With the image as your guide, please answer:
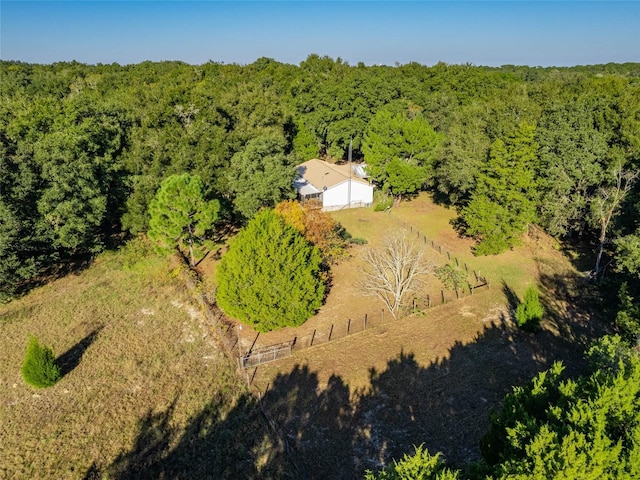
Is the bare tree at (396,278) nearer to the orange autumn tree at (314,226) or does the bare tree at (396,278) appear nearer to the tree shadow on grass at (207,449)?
the orange autumn tree at (314,226)

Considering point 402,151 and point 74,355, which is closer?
point 74,355

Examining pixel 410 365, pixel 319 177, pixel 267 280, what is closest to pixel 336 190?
pixel 319 177

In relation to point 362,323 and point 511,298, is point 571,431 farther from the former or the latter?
point 511,298

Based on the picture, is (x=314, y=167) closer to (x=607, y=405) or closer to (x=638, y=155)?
(x=638, y=155)

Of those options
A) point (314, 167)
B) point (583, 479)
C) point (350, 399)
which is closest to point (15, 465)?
point (350, 399)

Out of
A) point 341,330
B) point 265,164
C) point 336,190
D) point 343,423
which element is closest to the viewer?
point 343,423

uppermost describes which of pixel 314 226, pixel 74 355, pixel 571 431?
pixel 571 431
